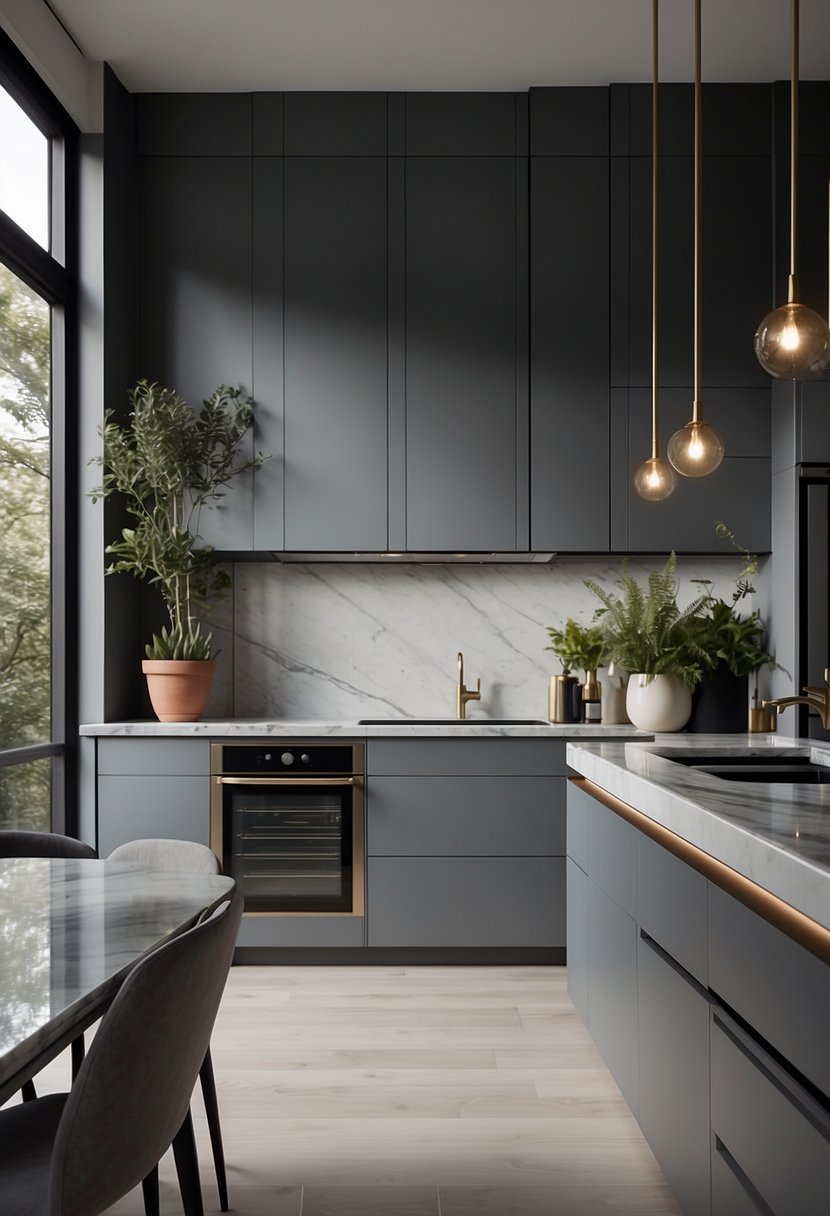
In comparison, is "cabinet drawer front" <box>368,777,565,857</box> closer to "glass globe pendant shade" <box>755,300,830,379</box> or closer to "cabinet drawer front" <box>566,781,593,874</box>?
"cabinet drawer front" <box>566,781,593,874</box>

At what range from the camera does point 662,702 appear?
370 centimetres

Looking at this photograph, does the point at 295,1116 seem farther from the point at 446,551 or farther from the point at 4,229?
the point at 4,229

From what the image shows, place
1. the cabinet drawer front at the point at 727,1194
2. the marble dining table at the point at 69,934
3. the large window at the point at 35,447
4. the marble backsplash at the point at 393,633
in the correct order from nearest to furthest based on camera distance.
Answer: the marble dining table at the point at 69,934
the cabinet drawer front at the point at 727,1194
the large window at the point at 35,447
the marble backsplash at the point at 393,633

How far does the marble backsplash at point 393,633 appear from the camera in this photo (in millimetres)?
4188

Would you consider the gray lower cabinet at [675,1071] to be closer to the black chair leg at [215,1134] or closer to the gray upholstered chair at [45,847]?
the black chair leg at [215,1134]

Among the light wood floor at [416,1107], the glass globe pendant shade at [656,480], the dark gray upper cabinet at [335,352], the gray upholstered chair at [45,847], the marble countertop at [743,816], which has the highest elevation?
the dark gray upper cabinet at [335,352]

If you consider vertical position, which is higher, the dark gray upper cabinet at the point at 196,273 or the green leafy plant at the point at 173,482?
the dark gray upper cabinet at the point at 196,273

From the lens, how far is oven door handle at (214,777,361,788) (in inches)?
141

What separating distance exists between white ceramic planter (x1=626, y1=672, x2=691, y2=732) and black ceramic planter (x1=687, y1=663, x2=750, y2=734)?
12cm

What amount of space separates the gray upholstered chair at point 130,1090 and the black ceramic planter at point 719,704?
2743mm

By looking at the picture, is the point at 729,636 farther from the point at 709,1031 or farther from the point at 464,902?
the point at 709,1031

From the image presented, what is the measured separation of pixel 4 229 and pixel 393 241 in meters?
1.45

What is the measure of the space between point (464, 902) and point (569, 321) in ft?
7.39

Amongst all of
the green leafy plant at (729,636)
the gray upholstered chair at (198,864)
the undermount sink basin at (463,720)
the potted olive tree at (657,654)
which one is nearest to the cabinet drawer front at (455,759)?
the undermount sink basin at (463,720)
